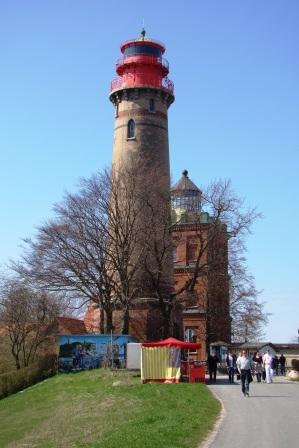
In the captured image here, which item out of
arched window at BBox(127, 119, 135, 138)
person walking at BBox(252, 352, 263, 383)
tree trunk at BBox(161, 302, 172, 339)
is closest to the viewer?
person walking at BBox(252, 352, 263, 383)

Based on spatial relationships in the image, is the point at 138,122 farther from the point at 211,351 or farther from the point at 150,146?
the point at 211,351

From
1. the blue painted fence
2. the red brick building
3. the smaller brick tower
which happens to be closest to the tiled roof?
the red brick building

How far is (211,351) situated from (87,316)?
342 inches

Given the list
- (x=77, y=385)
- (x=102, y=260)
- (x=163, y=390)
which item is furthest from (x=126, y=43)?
(x=163, y=390)

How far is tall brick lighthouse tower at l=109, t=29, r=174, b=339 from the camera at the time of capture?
37.4 meters

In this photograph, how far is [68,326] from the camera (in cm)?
4391

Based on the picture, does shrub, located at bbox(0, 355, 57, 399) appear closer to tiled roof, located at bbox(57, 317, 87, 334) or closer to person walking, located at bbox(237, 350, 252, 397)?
tiled roof, located at bbox(57, 317, 87, 334)

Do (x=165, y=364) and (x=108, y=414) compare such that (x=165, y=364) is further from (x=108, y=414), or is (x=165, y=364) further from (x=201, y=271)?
(x=201, y=271)

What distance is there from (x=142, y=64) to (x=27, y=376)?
21197 mm

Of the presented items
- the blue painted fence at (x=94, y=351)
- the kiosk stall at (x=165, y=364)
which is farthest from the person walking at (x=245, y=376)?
the blue painted fence at (x=94, y=351)

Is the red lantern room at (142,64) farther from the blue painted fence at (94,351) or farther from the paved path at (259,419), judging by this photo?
the paved path at (259,419)

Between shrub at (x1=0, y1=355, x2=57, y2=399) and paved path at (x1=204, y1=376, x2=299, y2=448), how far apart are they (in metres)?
14.1

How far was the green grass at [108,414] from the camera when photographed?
44.0 feet

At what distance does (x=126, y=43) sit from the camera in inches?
1625
